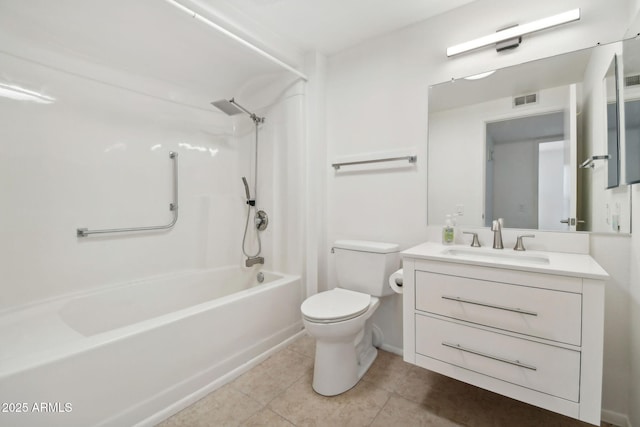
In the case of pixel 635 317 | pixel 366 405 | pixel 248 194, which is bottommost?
pixel 366 405

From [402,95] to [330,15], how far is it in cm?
70

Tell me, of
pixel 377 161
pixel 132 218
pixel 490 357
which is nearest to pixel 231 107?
pixel 132 218

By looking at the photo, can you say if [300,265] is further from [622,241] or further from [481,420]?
[622,241]

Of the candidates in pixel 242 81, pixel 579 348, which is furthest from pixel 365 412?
pixel 242 81

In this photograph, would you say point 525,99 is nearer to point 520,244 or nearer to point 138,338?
point 520,244

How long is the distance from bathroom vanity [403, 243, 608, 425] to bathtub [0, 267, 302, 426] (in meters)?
1.00

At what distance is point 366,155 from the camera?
6.67ft

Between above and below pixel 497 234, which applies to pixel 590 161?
above

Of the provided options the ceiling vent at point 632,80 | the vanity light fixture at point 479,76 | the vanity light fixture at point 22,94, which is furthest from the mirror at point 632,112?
the vanity light fixture at point 22,94

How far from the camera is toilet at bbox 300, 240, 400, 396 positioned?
1.48m

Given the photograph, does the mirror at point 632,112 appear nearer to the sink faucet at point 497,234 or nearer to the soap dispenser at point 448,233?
the sink faucet at point 497,234

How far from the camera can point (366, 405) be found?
4.69ft

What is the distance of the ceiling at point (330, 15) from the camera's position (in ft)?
5.41

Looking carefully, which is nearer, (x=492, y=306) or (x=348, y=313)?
(x=492, y=306)
